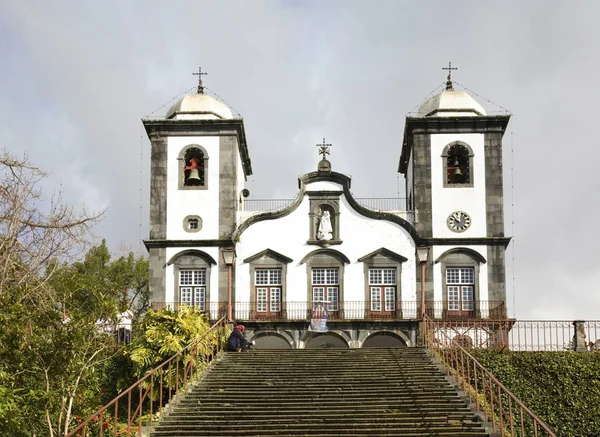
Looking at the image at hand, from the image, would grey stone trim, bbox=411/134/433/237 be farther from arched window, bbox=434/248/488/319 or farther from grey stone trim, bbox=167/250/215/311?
grey stone trim, bbox=167/250/215/311

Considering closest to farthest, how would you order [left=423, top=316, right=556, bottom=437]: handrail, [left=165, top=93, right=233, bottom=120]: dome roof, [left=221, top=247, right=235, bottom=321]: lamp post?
[left=423, top=316, right=556, bottom=437]: handrail → [left=221, top=247, right=235, bottom=321]: lamp post → [left=165, top=93, right=233, bottom=120]: dome roof

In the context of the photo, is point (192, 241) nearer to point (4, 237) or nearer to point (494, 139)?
point (494, 139)

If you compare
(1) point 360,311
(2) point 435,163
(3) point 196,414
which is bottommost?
(3) point 196,414

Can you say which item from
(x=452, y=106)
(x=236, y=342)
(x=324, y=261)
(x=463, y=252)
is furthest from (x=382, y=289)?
Result: (x=236, y=342)

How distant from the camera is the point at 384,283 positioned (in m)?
32.1

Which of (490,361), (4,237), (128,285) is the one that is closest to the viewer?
(4,237)

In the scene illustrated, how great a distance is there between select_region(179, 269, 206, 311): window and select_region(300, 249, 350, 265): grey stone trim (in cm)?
330

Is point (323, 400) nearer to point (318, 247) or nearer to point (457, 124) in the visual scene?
point (318, 247)

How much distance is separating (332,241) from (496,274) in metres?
5.35

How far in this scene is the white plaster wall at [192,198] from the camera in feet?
107

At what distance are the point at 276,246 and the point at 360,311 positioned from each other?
346 cm

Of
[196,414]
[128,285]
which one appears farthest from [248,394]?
[128,285]

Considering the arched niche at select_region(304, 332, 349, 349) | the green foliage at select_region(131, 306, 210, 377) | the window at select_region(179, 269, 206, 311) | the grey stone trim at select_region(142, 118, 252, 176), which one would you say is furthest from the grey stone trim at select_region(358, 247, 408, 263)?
the green foliage at select_region(131, 306, 210, 377)

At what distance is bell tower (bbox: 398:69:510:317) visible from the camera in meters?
31.9
